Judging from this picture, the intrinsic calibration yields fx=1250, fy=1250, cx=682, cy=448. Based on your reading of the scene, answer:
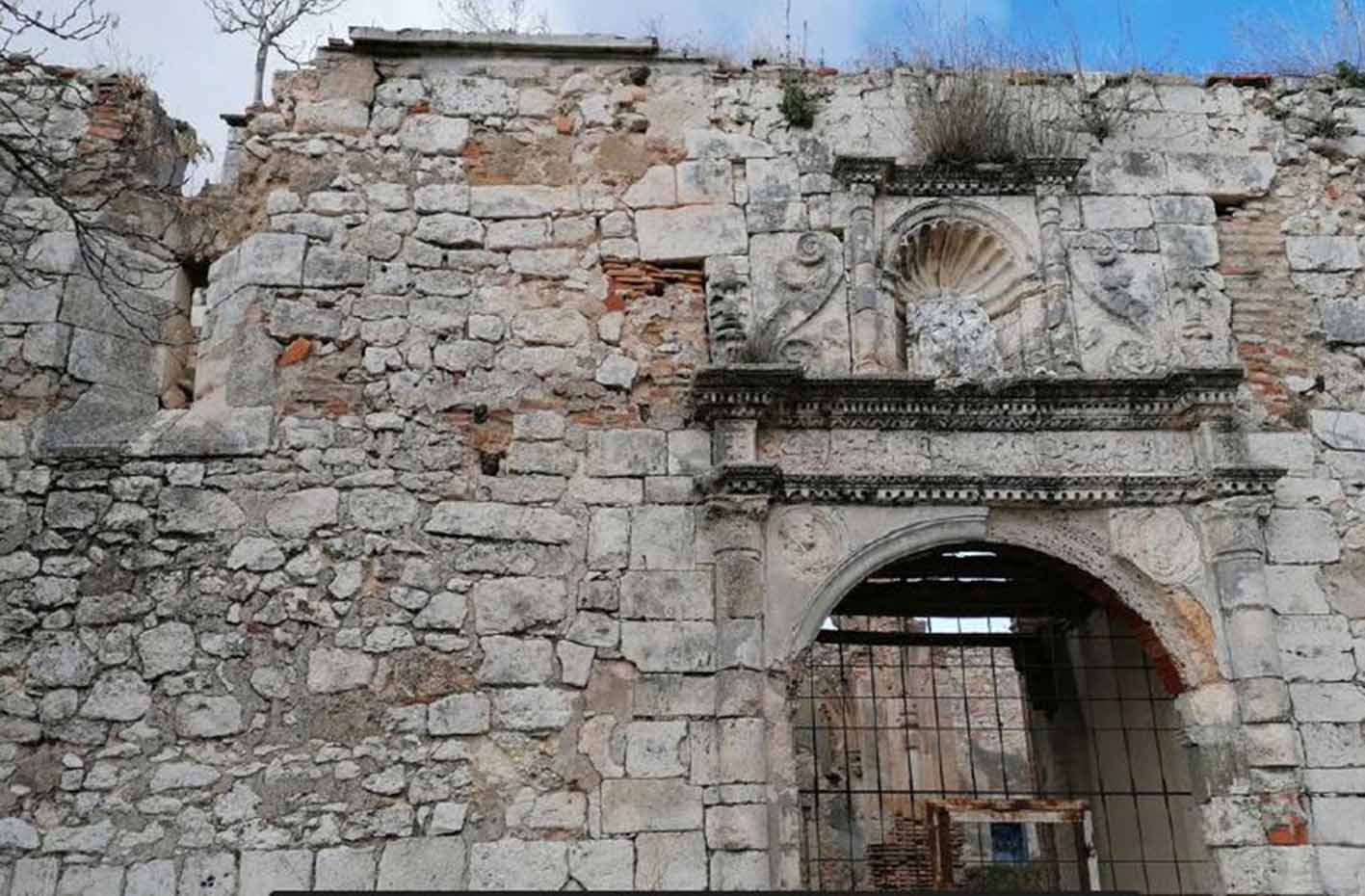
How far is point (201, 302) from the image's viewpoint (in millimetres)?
6434

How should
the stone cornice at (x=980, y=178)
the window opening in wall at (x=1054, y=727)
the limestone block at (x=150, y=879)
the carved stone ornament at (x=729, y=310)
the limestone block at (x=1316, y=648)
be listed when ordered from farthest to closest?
the window opening in wall at (x=1054, y=727) < the stone cornice at (x=980, y=178) < the carved stone ornament at (x=729, y=310) < the limestone block at (x=1316, y=648) < the limestone block at (x=150, y=879)

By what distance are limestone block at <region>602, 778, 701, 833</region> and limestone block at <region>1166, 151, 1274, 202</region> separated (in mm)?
3959

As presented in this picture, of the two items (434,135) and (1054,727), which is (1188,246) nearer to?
(1054,727)

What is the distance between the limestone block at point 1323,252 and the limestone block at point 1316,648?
186 centimetres

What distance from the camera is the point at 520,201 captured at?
6.29 m

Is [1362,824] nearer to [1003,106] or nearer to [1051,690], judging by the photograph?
[1051,690]

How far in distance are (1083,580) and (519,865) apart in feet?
9.47

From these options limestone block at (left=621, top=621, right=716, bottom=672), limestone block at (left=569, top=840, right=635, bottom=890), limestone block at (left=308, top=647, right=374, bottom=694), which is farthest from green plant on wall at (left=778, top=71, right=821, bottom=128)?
limestone block at (left=569, top=840, right=635, bottom=890)

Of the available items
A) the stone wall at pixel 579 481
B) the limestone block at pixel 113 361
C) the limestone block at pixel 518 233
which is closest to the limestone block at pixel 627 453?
the stone wall at pixel 579 481

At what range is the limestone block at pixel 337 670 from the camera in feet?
17.6

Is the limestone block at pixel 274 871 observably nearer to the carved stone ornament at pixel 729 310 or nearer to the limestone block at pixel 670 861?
the limestone block at pixel 670 861

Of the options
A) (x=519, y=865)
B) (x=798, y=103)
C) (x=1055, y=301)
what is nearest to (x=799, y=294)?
(x=798, y=103)

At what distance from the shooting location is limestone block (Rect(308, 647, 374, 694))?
537cm

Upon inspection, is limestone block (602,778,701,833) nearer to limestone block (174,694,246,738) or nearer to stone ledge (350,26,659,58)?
limestone block (174,694,246,738)
